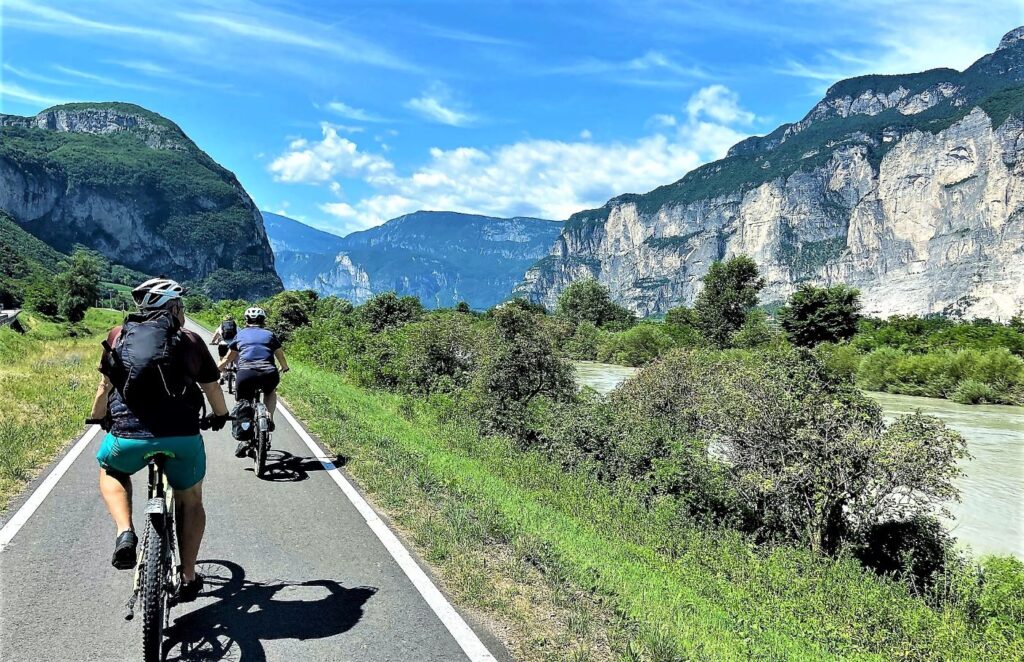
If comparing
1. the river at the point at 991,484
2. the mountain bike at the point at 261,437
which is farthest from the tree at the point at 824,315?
the mountain bike at the point at 261,437

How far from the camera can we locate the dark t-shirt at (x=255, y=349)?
837 centimetres

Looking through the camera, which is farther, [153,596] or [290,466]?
[290,466]

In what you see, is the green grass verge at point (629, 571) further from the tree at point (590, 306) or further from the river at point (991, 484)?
the tree at point (590, 306)

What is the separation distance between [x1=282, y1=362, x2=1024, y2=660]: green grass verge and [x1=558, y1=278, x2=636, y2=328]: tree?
3341 inches

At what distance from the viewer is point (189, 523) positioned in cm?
393

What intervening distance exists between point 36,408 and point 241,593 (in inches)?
395

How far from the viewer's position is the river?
40.5 ft

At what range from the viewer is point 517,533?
6008mm

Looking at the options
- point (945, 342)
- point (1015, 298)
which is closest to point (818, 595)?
point (945, 342)

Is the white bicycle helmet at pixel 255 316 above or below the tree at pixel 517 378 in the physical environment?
above

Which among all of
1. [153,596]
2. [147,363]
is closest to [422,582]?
[153,596]

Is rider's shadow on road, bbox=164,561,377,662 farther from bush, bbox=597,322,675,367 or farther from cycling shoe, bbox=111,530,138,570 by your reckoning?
bush, bbox=597,322,675,367

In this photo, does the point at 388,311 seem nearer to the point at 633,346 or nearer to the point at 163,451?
the point at 633,346

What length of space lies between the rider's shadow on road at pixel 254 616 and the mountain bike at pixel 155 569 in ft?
0.69
